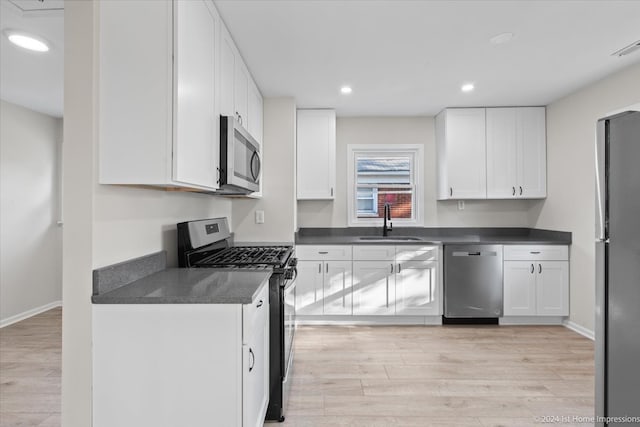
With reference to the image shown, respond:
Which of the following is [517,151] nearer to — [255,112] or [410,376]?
[410,376]

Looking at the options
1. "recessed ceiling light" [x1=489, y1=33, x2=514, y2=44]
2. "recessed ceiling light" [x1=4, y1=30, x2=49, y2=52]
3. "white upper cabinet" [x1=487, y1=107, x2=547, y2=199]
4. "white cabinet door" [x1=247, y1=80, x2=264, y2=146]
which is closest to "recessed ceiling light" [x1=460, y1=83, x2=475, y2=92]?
"white upper cabinet" [x1=487, y1=107, x2=547, y2=199]

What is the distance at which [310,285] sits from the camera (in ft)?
11.8

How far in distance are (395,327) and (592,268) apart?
6.29 ft

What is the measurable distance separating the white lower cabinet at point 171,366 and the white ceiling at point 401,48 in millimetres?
1725

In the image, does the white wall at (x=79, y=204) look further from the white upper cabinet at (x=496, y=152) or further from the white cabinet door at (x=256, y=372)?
the white upper cabinet at (x=496, y=152)

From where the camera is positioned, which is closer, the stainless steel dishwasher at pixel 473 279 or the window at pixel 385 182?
the stainless steel dishwasher at pixel 473 279

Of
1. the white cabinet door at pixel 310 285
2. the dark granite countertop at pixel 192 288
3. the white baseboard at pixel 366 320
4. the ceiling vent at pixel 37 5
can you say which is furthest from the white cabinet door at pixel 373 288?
the ceiling vent at pixel 37 5

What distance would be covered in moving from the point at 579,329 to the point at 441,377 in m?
1.90

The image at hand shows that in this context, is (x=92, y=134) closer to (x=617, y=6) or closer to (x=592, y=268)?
(x=617, y=6)

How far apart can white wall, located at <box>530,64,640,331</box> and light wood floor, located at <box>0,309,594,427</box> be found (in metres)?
0.51

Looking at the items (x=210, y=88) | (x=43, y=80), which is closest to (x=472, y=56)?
(x=210, y=88)

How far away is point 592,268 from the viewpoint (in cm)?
323

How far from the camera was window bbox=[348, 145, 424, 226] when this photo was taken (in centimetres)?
427

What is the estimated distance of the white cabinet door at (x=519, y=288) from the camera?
11.7 feet
